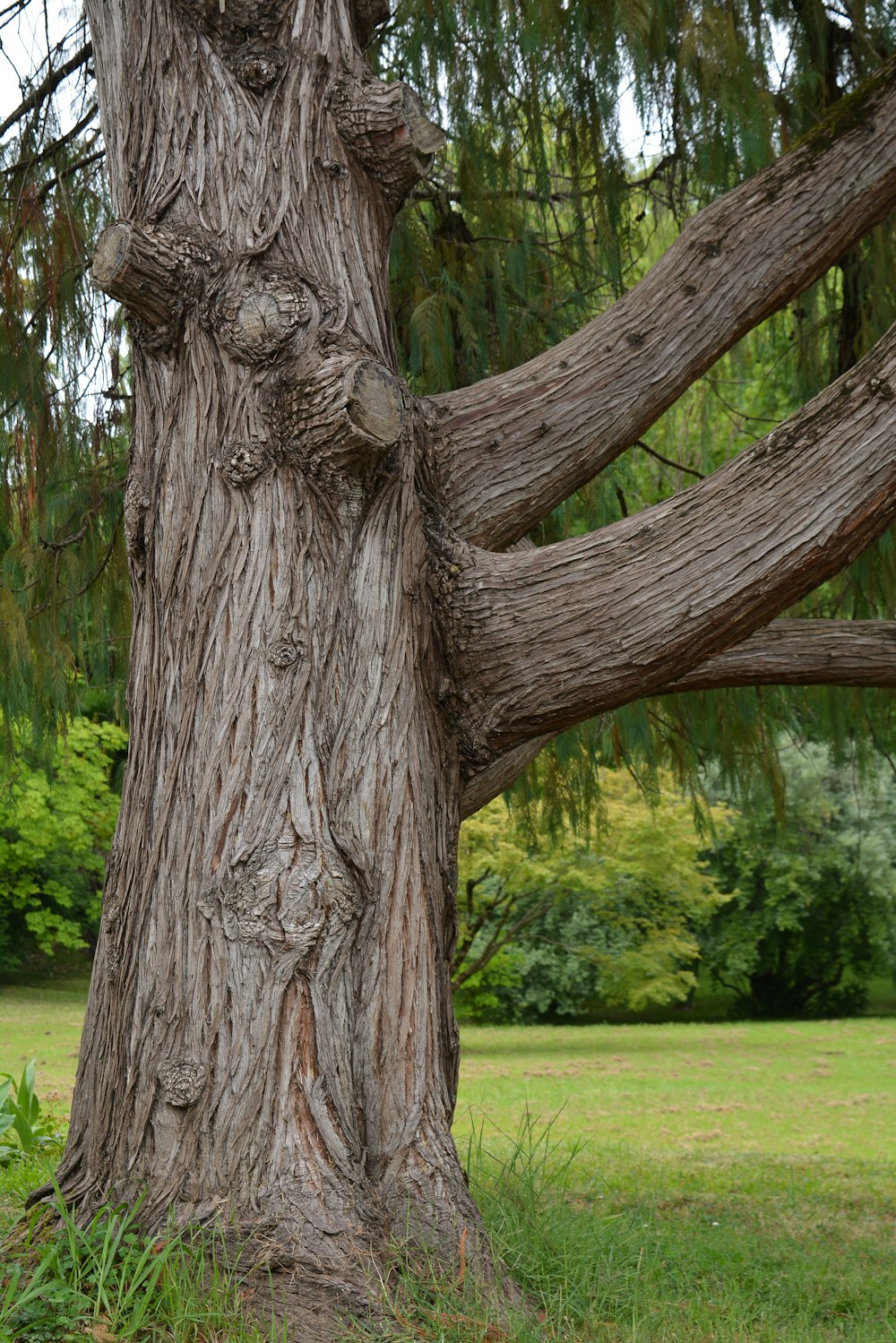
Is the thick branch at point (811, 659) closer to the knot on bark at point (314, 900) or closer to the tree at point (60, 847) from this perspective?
the knot on bark at point (314, 900)

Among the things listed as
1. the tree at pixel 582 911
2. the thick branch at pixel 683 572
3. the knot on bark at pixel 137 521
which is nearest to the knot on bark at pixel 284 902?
the thick branch at pixel 683 572

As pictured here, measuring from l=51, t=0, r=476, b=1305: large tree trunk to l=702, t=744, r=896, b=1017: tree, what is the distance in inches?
→ 609

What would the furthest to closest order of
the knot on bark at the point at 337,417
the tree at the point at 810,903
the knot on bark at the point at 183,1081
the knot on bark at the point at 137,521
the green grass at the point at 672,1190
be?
the tree at the point at 810,903 → the knot on bark at the point at 137,521 → the knot on bark at the point at 337,417 → the green grass at the point at 672,1190 → the knot on bark at the point at 183,1081

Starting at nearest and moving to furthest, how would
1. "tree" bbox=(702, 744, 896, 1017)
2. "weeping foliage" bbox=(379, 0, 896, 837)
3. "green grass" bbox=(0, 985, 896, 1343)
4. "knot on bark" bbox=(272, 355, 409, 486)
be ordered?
"green grass" bbox=(0, 985, 896, 1343)
"knot on bark" bbox=(272, 355, 409, 486)
"weeping foliage" bbox=(379, 0, 896, 837)
"tree" bbox=(702, 744, 896, 1017)

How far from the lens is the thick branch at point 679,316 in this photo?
314cm

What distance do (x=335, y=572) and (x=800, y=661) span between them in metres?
1.47

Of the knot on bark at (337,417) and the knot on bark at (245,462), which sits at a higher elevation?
the knot on bark at (337,417)

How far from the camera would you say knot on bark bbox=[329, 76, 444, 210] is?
3.10m

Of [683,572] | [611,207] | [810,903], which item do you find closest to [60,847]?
[810,903]

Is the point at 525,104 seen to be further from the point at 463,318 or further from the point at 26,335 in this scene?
the point at 26,335

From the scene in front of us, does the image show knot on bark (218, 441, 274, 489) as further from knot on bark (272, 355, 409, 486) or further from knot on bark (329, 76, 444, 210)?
knot on bark (329, 76, 444, 210)

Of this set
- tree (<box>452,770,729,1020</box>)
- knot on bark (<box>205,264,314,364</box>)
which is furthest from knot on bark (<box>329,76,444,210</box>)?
tree (<box>452,770,729,1020</box>)

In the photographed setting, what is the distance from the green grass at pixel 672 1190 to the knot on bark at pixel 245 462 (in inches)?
67.4

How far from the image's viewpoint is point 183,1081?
8.13 ft
